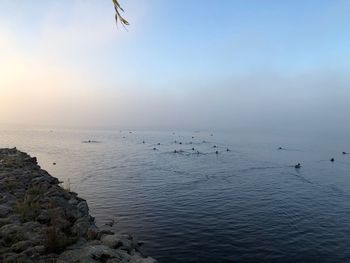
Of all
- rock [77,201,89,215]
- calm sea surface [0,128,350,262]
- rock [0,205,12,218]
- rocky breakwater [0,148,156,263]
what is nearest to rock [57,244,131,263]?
rocky breakwater [0,148,156,263]

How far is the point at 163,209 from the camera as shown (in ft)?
134

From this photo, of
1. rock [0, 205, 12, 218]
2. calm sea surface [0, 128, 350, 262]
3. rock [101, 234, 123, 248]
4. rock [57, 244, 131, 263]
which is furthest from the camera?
calm sea surface [0, 128, 350, 262]

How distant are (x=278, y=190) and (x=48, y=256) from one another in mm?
42723

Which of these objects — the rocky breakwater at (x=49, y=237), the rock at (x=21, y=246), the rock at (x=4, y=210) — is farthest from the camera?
the rock at (x=4, y=210)

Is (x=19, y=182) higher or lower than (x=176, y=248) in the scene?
higher

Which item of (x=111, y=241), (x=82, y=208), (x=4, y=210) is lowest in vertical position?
(x=82, y=208)

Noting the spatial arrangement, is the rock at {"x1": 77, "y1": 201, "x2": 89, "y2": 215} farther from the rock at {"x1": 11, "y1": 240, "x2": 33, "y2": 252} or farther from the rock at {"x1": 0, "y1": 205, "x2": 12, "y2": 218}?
the rock at {"x1": 11, "y1": 240, "x2": 33, "y2": 252}

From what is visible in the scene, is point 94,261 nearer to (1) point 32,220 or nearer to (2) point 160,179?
(1) point 32,220

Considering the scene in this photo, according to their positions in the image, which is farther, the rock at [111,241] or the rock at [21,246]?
the rock at [111,241]

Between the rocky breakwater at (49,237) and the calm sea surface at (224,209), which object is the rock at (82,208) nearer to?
the rocky breakwater at (49,237)

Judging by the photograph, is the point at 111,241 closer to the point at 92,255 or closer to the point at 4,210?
the point at 92,255

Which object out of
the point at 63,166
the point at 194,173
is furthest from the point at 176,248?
the point at 63,166

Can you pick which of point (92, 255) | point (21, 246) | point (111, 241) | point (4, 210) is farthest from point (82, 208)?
point (92, 255)

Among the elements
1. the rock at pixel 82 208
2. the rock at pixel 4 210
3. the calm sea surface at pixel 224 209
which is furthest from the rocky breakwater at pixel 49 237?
the calm sea surface at pixel 224 209
